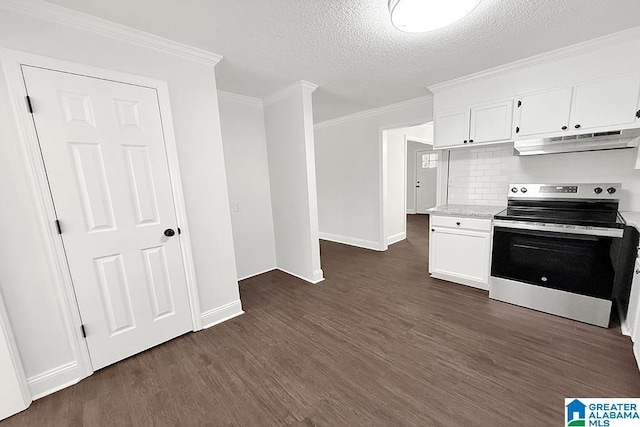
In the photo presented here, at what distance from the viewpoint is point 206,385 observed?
5.72 ft

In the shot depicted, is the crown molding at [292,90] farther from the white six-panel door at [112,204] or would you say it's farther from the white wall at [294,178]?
the white six-panel door at [112,204]

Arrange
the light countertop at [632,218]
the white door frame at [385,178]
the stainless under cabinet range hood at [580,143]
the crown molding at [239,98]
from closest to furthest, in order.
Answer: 1. the light countertop at [632,218]
2. the stainless under cabinet range hood at [580,143]
3. the crown molding at [239,98]
4. the white door frame at [385,178]

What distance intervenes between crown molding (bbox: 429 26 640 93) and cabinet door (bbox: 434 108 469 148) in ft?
1.04

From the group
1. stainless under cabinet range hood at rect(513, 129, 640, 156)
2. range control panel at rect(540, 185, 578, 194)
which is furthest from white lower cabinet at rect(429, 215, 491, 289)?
stainless under cabinet range hood at rect(513, 129, 640, 156)

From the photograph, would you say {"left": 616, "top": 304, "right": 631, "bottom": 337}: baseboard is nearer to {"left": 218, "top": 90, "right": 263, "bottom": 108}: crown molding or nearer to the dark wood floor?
the dark wood floor

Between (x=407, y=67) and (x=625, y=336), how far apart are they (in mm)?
2961

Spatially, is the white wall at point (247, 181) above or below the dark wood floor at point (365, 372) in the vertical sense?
above

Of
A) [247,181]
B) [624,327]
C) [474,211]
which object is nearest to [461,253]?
[474,211]

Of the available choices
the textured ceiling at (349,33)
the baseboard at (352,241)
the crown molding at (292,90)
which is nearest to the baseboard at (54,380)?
the textured ceiling at (349,33)

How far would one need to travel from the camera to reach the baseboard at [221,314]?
2.42m

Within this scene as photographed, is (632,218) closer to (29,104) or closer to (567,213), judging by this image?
(567,213)

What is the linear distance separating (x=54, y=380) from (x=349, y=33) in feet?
10.7

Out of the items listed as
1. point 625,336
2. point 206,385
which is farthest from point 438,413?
point 625,336

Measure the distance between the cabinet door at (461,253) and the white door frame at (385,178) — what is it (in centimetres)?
77
